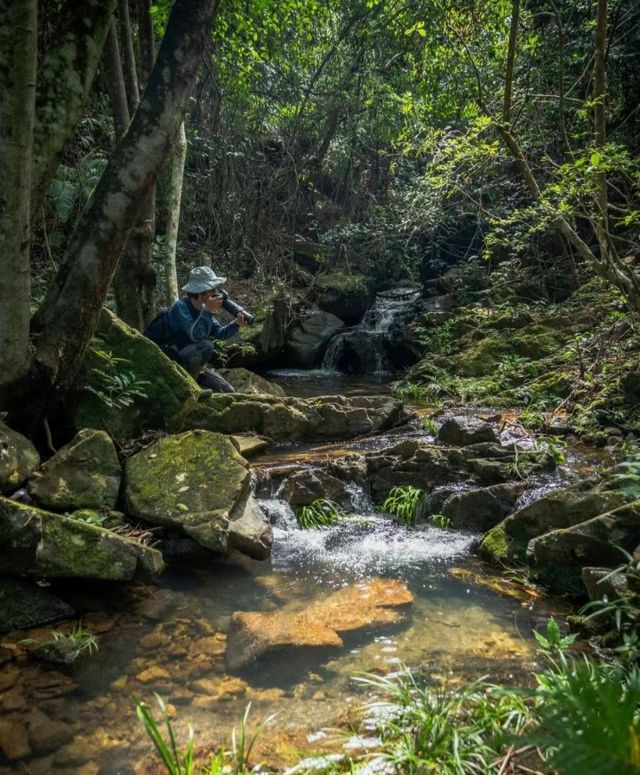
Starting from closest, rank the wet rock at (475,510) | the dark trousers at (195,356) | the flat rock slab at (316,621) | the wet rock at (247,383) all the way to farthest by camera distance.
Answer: the flat rock slab at (316,621) → the wet rock at (475,510) → the dark trousers at (195,356) → the wet rock at (247,383)

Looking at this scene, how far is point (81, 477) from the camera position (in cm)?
381

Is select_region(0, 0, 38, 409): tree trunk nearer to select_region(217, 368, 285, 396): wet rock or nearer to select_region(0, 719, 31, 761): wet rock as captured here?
select_region(0, 719, 31, 761): wet rock

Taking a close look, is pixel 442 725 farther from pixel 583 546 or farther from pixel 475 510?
pixel 475 510

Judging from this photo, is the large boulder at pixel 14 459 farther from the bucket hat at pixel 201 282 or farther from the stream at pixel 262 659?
the bucket hat at pixel 201 282

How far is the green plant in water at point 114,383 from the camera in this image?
4.59m

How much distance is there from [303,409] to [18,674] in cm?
512

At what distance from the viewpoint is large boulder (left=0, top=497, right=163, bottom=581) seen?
9.86 ft

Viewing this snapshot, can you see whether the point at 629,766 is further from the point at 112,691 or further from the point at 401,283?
the point at 401,283

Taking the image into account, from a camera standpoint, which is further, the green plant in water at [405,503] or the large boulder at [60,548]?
the green plant in water at [405,503]

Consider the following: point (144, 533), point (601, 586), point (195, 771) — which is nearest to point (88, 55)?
point (144, 533)

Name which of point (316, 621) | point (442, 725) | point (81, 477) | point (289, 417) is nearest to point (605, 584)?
point (442, 725)

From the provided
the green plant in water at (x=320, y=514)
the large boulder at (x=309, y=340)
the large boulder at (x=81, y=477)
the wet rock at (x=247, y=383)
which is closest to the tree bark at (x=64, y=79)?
the large boulder at (x=81, y=477)

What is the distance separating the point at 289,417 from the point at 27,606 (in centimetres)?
432

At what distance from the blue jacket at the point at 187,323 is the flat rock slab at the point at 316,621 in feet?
13.7
